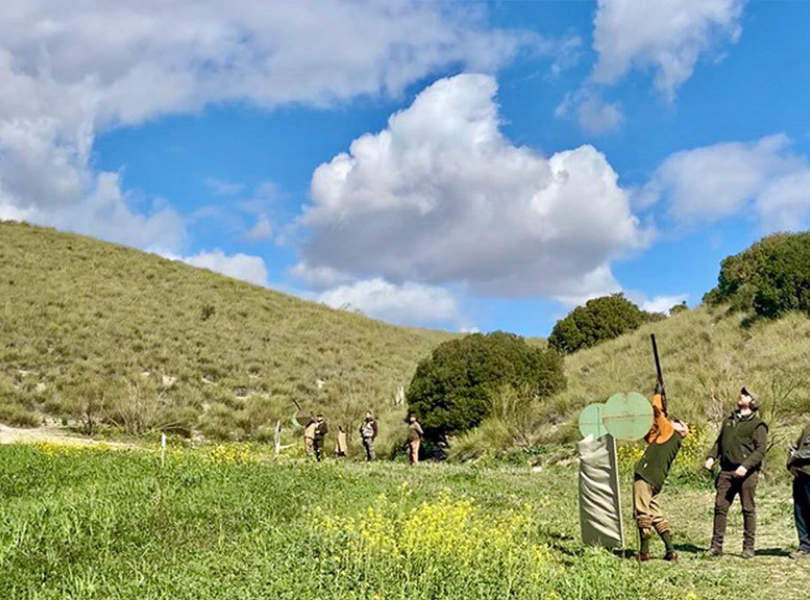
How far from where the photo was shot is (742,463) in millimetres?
10023

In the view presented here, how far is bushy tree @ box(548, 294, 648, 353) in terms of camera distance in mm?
38656

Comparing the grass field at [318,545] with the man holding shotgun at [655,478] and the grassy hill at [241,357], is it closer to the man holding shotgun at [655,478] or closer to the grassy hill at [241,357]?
the man holding shotgun at [655,478]

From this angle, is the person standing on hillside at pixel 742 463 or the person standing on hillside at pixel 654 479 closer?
the person standing on hillside at pixel 654 479

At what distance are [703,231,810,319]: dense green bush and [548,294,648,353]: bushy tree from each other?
659cm

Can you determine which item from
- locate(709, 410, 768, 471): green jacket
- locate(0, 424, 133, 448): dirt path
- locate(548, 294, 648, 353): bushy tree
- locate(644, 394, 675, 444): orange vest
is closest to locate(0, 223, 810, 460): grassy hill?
locate(0, 424, 133, 448): dirt path

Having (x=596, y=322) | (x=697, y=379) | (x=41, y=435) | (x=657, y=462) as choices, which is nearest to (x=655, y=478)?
(x=657, y=462)

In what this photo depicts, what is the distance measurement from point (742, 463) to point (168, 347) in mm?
34932

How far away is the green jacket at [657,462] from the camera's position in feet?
31.7

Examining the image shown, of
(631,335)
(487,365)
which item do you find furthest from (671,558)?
(631,335)

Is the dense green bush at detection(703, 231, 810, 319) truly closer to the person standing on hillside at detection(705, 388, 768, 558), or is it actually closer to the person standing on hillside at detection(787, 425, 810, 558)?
the person standing on hillside at detection(787, 425, 810, 558)

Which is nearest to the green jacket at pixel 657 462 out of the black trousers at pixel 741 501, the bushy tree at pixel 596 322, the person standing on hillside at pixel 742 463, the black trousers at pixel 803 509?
the person standing on hillside at pixel 742 463

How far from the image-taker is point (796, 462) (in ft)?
33.2

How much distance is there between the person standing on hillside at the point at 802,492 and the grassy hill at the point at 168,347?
2021 cm

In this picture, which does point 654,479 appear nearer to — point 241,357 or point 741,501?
point 741,501
